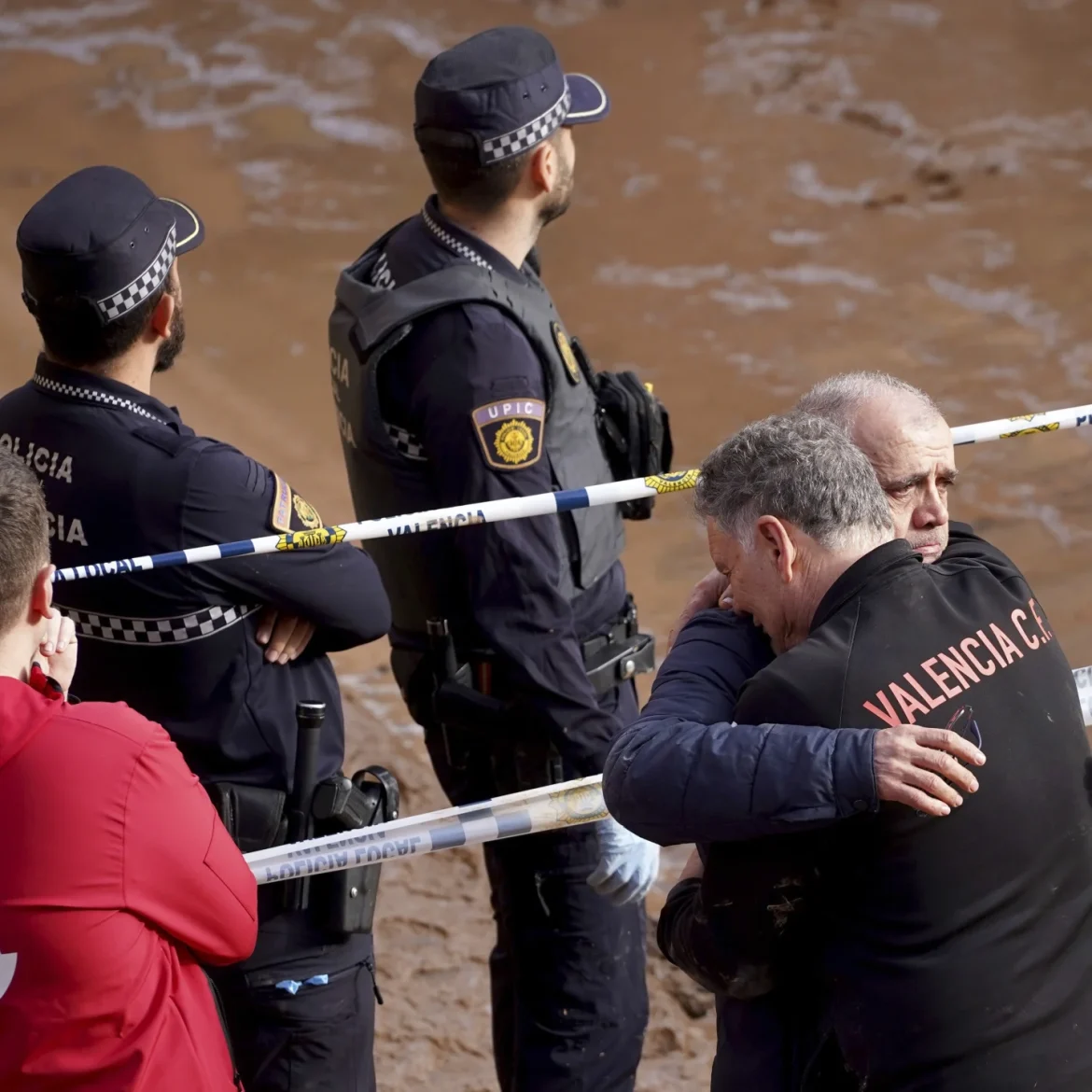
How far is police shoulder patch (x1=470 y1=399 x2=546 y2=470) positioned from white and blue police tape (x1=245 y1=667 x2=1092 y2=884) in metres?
0.58

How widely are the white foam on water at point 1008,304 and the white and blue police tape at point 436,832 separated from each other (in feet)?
20.2

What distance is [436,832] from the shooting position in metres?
2.49

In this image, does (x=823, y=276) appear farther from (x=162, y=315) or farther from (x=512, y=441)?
(x=162, y=315)

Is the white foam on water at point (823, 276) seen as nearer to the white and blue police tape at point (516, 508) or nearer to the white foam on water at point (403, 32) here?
the white foam on water at point (403, 32)

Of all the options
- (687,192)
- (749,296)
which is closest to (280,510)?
(749,296)

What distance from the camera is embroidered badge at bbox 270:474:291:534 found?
2.39 meters

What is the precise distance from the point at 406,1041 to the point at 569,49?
7.33 metres

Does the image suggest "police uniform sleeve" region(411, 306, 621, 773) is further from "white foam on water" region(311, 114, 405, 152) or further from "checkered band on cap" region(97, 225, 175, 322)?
"white foam on water" region(311, 114, 405, 152)

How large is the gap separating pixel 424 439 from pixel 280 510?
1.86 feet

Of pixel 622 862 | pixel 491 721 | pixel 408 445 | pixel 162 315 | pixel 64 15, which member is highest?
pixel 162 315

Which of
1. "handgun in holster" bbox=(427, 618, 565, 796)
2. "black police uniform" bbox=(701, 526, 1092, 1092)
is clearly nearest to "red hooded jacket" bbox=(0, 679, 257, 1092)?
"black police uniform" bbox=(701, 526, 1092, 1092)

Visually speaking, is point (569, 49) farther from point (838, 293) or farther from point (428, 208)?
point (428, 208)

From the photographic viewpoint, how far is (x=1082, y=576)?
21.0ft

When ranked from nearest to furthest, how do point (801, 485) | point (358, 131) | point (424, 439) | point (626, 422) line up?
1. point (801, 485)
2. point (424, 439)
3. point (626, 422)
4. point (358, 131)
